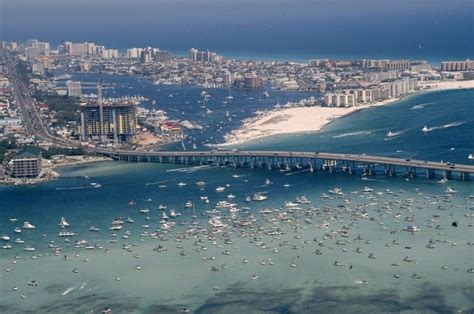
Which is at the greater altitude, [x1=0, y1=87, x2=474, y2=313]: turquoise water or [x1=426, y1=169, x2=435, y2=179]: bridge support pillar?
[x1=426, y1=169, x2=435, y2=179]: bridge support pillar

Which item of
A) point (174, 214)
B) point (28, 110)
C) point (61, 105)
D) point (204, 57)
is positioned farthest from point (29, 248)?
point (204, 57)

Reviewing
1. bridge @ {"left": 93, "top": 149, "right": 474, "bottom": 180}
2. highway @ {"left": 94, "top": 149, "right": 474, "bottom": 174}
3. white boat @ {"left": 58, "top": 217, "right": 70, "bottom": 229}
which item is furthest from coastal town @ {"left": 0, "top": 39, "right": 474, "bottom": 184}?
white boat @ {"left": 58, "top": 217, "right": 70, "bottom": 229}

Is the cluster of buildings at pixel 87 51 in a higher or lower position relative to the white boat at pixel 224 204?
higher

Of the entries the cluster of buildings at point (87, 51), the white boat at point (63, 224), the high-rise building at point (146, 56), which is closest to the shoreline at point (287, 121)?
the white boat at point (63, 224)

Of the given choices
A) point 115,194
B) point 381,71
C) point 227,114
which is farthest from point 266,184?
point 381,71

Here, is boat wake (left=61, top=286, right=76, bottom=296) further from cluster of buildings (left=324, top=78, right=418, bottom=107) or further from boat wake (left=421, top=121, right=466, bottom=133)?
cluster of buildings (left=324, top=78, right=418, bottom=107)

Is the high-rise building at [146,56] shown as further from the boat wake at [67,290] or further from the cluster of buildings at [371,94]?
the boat wake at [67,290]
